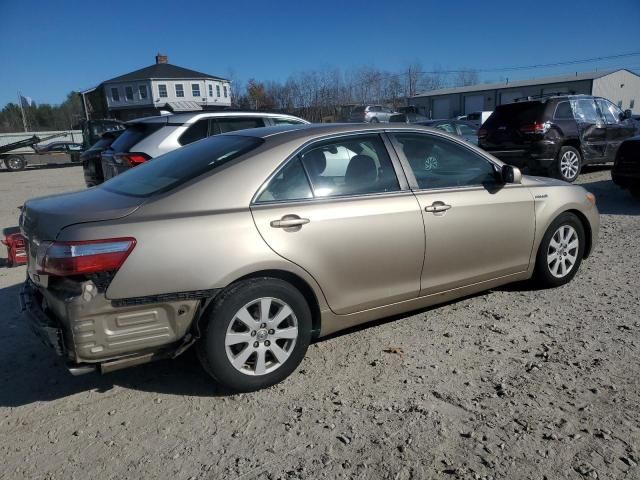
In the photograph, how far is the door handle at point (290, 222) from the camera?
10.0 feet

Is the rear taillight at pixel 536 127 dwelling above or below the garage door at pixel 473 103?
below

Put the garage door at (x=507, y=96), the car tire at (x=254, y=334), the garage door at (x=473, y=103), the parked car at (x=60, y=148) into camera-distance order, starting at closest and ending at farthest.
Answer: the car tire at (x=254, y=334) < the parked car at (x=60, y=148) < the garage door at (x=507, y=96) < the garage door at (x=473, y=103)

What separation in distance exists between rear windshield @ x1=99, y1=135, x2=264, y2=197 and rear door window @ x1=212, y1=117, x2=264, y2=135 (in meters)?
3.54

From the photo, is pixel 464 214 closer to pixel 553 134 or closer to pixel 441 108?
pixel 553 134

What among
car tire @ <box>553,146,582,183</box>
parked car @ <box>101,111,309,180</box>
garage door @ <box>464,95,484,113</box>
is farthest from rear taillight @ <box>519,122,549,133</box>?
garage door @ <box>464,95,484,113</box>

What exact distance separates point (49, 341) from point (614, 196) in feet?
31.9

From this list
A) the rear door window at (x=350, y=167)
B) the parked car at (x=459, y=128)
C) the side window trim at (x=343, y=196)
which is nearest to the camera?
the side window trim at (x=343, y=196)

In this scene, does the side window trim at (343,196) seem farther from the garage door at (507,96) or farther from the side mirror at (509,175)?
the garage door at (507,96)

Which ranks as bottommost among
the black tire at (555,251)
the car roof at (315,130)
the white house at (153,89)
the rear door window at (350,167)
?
the black tire at (555,251)

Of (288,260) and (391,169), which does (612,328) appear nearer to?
(391,169)

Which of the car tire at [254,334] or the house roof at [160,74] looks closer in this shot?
the car tire at [254,334]

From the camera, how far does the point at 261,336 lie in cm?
305

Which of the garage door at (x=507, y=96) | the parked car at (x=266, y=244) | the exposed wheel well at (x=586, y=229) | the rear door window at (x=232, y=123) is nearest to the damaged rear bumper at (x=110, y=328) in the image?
the parked car at (x=266, y=244)

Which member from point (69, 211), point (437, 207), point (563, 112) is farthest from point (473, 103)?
point (69, 211)
